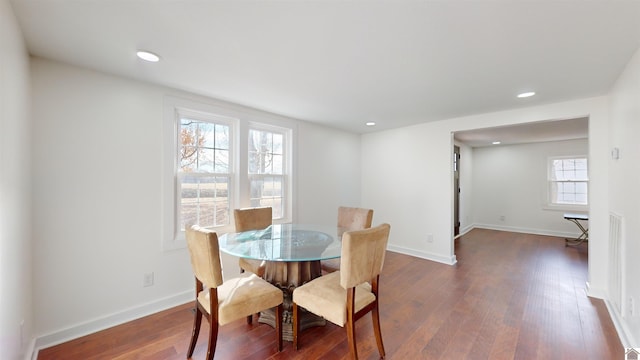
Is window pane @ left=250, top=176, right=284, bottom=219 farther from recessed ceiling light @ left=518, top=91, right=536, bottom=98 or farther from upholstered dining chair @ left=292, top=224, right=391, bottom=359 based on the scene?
recessed ceiling light @ left=518, top=91, right=536, bottom=98

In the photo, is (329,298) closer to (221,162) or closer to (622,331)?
(221,162)

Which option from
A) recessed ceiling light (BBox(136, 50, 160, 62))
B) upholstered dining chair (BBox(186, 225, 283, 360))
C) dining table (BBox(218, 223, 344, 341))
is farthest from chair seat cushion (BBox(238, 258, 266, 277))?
recessed ceiling light (BBox(136, 50, 160, 62))

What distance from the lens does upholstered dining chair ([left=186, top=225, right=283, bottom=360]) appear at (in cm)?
164

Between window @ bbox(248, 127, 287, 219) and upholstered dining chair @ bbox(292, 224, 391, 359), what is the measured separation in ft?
6.14

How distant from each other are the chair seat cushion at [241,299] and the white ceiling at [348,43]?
1752mm

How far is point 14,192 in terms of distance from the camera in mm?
1482

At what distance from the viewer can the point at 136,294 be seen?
238cm

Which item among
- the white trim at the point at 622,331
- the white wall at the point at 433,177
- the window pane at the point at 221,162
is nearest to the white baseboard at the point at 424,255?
the white wall at the point at 433,177

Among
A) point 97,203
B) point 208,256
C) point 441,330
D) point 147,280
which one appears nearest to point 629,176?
point 441,330

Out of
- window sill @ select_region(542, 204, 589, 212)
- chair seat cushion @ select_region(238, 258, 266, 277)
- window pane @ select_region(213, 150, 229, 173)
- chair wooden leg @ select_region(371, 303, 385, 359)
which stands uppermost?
window pane @ select_region(213, 150, 229, 173)

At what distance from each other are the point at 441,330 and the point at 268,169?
108 inches

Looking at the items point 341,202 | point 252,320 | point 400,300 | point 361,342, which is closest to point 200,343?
point 252,320

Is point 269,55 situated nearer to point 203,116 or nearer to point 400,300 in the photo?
point 203,116

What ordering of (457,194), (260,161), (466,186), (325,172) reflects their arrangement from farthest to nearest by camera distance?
(466,186) < (457,194) < (325,172) < (260,161)
